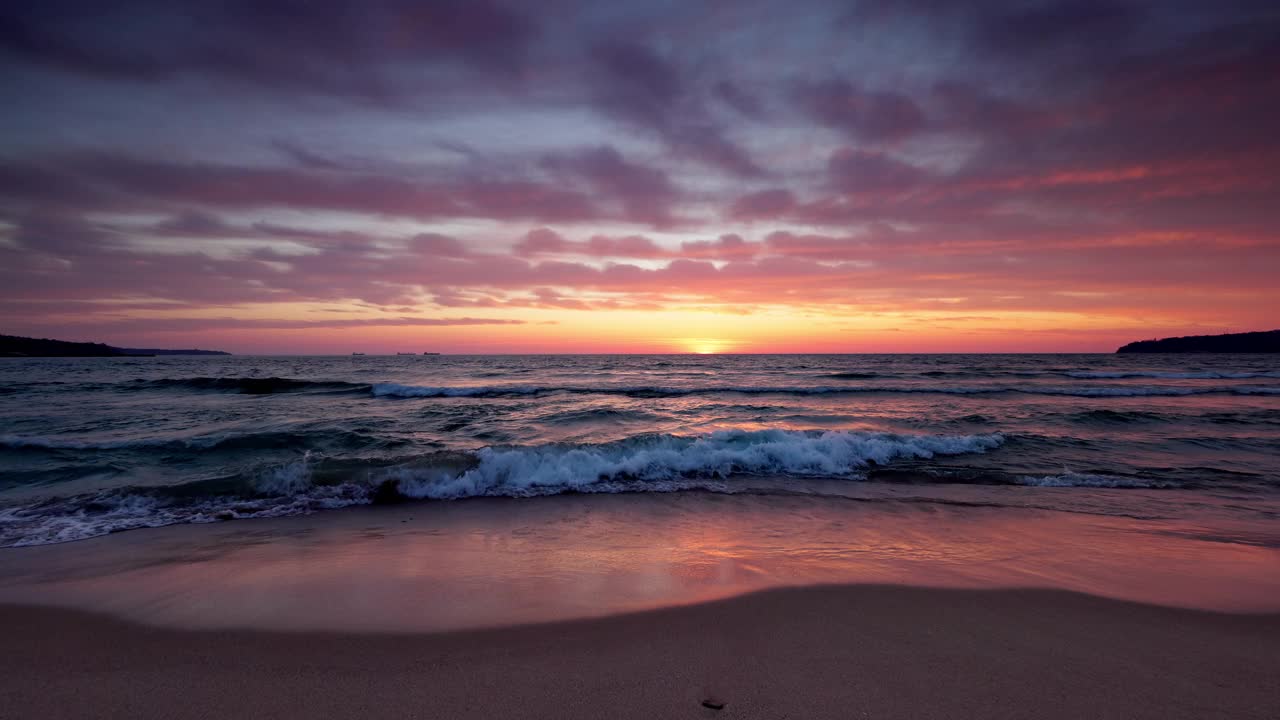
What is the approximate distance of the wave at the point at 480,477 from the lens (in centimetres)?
702

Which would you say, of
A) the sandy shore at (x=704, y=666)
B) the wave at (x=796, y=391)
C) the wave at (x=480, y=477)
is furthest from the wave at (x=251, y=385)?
the sandy shore at (x=704, y=666)

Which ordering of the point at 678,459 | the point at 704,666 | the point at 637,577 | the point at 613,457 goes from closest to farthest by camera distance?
the point at 704,666
the point at 637,577
the point at 678,459
the point at 613,457

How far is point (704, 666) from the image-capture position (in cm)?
304

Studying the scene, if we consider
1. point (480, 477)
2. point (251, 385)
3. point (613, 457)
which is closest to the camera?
point (480, 477)

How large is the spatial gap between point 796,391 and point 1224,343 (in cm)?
13672

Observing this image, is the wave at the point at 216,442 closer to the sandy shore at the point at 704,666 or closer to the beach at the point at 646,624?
the beach at the point at 646,624

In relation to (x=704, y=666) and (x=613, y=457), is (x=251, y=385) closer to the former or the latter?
(x=613, y=457)

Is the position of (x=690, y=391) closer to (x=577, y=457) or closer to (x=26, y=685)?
(x=577, y=457)

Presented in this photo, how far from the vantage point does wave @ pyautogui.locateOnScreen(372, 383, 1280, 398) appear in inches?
1010

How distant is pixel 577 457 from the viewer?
9633mm

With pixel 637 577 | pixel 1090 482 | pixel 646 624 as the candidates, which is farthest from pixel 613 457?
pixel 1090 482

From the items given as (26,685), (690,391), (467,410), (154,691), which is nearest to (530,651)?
(154,691)

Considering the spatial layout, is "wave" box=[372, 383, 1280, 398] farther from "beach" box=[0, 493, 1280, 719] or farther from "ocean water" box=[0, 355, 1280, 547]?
"beach" box=[0, 493, 1280, 719]

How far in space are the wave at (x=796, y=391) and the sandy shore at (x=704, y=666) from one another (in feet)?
72.0
